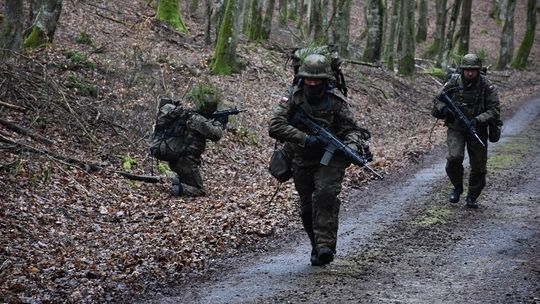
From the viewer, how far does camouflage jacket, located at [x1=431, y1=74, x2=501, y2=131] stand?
11078 millimetres

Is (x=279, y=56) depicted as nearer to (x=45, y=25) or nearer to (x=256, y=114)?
(x=256, y=114)

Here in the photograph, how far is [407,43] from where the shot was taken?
28.3m

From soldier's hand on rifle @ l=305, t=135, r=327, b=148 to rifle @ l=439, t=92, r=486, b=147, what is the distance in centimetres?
417

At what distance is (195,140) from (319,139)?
472 centimetres

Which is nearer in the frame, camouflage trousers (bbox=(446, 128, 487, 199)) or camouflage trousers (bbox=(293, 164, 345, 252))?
camouflage trousers (bbox=(293, 164, 345, 252))

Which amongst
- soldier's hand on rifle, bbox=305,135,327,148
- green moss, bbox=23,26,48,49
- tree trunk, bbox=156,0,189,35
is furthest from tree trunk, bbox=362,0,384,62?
soldier's hand on rifle, bbox=305,135,327,148

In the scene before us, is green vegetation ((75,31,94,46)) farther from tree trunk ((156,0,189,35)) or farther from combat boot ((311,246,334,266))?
combat boot ((311,246,334,266))

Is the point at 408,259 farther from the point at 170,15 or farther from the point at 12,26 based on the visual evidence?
the point at 170,15

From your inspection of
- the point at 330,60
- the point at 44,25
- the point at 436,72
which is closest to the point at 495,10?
the point at 436,72

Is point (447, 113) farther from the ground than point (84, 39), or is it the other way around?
point (84, 39)

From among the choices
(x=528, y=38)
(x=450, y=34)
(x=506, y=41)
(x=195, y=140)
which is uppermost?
(x=528, y=38)

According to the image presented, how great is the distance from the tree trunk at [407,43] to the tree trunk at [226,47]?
9.47 meters

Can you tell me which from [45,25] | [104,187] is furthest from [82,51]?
[104,187]

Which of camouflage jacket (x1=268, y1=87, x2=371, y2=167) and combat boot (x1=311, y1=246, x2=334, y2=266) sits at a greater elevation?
camouflage jacket (x1=268, y1=87, x2=371, y2=167)
